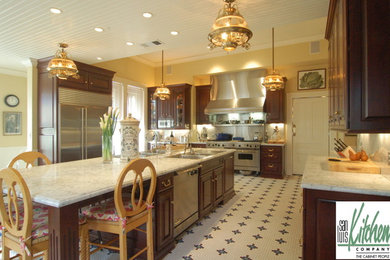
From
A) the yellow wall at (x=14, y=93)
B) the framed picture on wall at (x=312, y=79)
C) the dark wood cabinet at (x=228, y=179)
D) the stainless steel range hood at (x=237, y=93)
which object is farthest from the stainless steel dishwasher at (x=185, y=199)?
the yellow wall at (x=14, y=93)

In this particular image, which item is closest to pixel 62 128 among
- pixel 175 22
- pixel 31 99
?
pixel 31 99

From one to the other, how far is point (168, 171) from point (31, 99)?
13.7ft

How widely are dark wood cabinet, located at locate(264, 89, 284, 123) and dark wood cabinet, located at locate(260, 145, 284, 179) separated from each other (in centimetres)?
83

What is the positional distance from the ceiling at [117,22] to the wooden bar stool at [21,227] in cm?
231

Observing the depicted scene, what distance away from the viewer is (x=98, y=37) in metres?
3.83

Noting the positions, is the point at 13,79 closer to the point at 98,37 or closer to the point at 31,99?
the point at 31,99

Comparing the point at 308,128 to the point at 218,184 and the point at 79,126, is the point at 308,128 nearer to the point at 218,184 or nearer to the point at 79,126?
the point at 218,184

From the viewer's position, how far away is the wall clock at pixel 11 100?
6.10 meters

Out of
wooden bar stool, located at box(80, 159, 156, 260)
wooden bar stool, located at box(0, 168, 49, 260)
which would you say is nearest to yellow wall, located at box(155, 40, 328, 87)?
wooden bar stool, located at box(80, 159, 156, 260)

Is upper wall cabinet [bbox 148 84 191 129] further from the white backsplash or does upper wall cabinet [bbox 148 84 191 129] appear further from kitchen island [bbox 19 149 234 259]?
kitchen island [bbox 19 149 234 259]

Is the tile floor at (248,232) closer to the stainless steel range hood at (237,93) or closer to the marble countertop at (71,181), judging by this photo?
the marble countertop at (71,181)

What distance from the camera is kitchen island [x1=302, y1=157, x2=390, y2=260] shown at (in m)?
1.62

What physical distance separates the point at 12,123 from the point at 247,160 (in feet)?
21.5

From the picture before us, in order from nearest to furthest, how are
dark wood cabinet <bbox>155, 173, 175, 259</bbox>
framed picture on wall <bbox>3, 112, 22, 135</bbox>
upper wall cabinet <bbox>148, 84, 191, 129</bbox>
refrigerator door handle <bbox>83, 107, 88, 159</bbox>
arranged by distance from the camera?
1. dark wood cabinet <bbox>155, 173, 175, 259</bbox>
2. refrigerator door handle <bbox>83, 107, 88, 159</bbox>
3. framed picture on wall <bbox>3, 112, 22, 135</bbox>
4. upper wall cabinet <bbox>148, 84, 191, 129</bbox>
